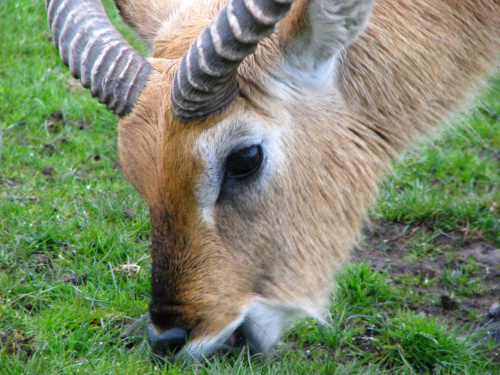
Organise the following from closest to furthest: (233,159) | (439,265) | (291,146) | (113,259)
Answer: (233,159)
(291,146)
(113,259)
(439,265)

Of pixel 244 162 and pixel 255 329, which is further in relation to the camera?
pixel 255 329

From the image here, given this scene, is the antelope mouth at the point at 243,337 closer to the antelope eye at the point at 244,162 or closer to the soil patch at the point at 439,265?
the antelope eye at the point at 244,162

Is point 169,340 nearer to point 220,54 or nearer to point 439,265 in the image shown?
point 220,54

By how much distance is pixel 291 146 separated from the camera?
12.6 feet

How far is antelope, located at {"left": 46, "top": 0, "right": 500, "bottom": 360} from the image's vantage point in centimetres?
362

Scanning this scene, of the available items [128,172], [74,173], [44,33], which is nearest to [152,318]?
[128,172]

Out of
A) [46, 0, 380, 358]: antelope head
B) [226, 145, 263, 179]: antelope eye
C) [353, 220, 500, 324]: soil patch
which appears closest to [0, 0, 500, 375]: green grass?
[353, 220, 500, 324]: soil patch

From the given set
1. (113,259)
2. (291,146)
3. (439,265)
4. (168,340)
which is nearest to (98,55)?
(291,146)

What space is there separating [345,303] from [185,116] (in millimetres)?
2212

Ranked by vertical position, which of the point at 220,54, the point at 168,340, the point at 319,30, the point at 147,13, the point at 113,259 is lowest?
the point at 113,259

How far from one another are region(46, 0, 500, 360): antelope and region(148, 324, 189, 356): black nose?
12 millimetres

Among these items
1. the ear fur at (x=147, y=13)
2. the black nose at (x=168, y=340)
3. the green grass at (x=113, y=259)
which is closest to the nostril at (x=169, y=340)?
the black nose at (x=168, y=340)

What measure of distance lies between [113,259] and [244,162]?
6.91 ft

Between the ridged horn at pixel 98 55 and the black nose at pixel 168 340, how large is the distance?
4.17 ft
